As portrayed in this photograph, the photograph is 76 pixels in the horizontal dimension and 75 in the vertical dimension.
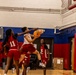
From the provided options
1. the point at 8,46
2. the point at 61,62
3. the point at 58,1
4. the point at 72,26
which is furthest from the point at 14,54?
the point at 58,1

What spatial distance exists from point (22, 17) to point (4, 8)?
1690 mm

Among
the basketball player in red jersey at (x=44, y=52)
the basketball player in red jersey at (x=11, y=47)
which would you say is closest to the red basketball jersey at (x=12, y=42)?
the basketball player in red jersey at (x=11, y=47)

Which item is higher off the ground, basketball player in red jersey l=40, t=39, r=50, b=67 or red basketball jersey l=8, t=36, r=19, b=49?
red basketball jersey l=8, t=36, r=19, b=49

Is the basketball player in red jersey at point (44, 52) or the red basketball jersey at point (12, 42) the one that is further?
the basketball player in red jersey at point (44, 52)

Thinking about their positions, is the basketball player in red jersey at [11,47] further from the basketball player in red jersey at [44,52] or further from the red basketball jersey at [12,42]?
the basketball player in red jersey at [44,52]

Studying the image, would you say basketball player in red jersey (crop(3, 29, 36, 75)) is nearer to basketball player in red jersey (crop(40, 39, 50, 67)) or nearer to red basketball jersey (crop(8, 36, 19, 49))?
red basketball jersey (crop(8, 36, 19, 49))

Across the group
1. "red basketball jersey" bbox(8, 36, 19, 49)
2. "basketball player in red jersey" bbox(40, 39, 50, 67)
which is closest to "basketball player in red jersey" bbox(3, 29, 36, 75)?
"red basketball jersey" bbox(8, 36, 19, 49)

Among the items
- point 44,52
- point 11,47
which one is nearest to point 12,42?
point 11,47

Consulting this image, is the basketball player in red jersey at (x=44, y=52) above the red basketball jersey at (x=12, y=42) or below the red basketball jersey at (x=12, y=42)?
below

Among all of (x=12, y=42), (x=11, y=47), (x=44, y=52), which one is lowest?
(x=44, y=52)

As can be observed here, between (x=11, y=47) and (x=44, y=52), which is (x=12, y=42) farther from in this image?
(x=44, y=52)

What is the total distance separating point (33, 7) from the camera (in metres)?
20.5

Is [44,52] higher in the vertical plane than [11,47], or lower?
lower

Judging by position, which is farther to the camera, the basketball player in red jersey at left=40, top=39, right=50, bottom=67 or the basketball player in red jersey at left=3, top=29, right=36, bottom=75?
the basketball player in red jersey at left=40, top=39, right=50, bottom=67
